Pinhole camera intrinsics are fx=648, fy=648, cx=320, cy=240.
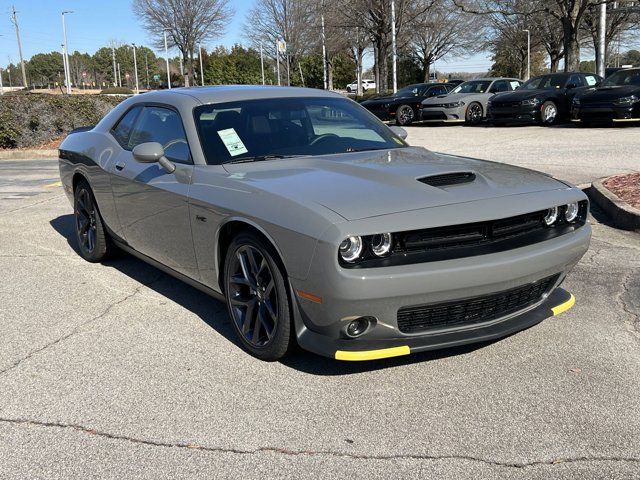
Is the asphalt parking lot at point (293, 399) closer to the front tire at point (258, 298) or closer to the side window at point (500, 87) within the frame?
the front tire at point (258, 298)

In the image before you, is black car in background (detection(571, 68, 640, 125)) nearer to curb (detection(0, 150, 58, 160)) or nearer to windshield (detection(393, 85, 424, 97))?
windshield (detection(393, 85, 424, 97))

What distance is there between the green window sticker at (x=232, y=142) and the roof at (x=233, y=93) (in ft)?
1.07

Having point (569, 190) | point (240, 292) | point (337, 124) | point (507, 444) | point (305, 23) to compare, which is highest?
point (305, 23)

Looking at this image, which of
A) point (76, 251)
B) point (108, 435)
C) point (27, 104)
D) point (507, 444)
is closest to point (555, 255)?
point (507, 444)

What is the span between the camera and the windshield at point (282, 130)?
13.8 ft

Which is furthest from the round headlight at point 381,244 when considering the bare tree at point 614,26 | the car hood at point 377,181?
the bare tree at point 614,26

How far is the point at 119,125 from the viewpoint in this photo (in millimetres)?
5457

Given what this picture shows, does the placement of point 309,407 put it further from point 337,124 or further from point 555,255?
point 337,124

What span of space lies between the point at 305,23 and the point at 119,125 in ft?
162

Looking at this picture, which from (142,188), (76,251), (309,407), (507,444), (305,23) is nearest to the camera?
(507,444)

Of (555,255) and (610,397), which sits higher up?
(555,255)

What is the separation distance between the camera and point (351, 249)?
3.06 metres

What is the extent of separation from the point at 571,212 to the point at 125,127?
3.53 metres

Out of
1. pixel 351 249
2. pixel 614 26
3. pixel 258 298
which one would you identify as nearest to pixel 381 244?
pixel 351 249
